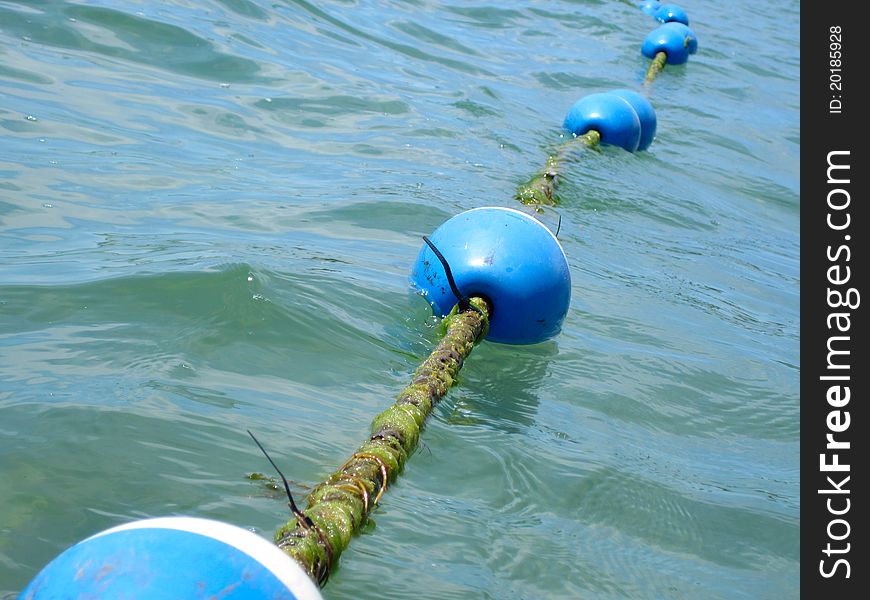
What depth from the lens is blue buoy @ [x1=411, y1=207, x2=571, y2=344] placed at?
5109 mm

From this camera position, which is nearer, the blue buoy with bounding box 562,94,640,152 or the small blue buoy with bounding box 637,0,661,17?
the blue buoy with bounding box 562,94,640,152

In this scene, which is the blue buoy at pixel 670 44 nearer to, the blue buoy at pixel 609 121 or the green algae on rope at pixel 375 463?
the blue buoy at pixel 609 121

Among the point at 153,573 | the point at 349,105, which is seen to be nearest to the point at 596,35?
the point at 349,105

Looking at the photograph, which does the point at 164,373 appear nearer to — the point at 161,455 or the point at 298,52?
the point at 161,455

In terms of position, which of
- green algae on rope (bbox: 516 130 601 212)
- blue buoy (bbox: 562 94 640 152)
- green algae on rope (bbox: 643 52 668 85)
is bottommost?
green algae on rope (bbox: 516 130 601 212)

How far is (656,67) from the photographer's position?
1538 centimetres

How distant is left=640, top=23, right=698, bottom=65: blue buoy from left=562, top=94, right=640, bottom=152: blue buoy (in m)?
6.04

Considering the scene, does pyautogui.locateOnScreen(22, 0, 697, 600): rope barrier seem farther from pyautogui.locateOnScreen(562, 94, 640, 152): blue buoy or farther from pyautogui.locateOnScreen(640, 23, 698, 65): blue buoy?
pyautogui.locateOnScreen(640, 23, 698, 65): blue buoy

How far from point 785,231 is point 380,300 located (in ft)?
17.1

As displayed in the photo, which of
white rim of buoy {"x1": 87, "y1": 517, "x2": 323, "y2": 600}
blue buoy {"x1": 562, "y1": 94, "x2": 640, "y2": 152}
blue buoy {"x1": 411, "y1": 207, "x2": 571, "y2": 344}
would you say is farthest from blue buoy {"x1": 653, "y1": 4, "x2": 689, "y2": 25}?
white rim of buoy {"x1": 87, "y1": 517, "x2": 323, "y2": 600}

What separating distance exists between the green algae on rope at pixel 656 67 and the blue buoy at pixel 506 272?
10.1m

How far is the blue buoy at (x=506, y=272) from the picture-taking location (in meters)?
5.11

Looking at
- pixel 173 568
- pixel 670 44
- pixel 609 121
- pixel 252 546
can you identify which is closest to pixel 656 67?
pixel 670 44

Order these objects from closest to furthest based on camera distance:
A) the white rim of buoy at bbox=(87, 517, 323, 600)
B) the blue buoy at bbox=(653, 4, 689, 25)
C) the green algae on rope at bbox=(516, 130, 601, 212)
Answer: the white rim of buoy at bbox=(87, 517, 323, 600) < the green algae on rope at bbox=(516, 130, 601, 212) < the blue buoy at bbox=(653, 4, 689, 25)
